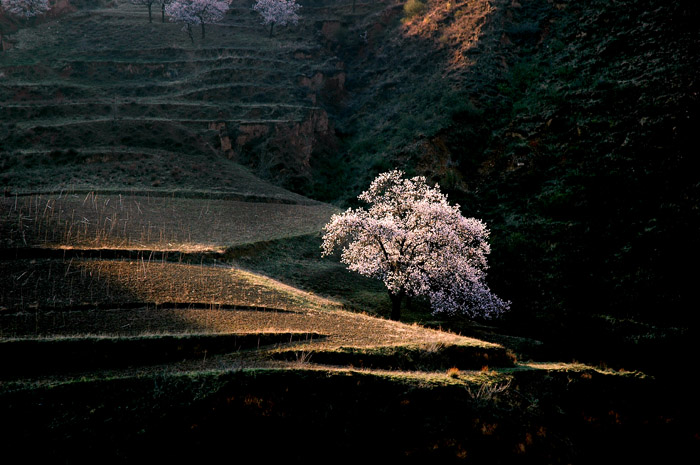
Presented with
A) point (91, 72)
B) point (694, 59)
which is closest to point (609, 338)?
point (694, 59)

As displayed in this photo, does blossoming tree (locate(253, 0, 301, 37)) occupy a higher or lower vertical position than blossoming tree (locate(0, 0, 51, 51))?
higher

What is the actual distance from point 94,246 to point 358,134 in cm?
5066

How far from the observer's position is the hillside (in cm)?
1402

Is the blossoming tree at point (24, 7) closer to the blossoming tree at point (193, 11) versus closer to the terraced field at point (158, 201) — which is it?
the terraced field at point (158, 201)

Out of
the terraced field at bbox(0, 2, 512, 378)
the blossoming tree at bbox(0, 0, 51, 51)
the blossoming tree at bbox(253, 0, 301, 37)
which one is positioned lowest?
the terraced field at bbox(0, 2, 512, 378)

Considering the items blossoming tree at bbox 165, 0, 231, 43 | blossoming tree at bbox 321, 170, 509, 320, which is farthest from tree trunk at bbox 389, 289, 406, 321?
blossoming tree at bbox 165, 0, 231, 43

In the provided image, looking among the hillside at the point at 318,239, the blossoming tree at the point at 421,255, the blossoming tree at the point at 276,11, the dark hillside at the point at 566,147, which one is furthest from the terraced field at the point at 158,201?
the dark hillside at the point at 566,147

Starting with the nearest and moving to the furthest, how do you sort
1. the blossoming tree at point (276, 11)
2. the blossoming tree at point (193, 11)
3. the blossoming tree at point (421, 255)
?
the blossoming tree at point (421, 255), the blossoming tree at point (193, 11), the blossoming tree at point (276, 11)

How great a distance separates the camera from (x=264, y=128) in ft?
210

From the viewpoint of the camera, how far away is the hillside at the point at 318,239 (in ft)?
46.0

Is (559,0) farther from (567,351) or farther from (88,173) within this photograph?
(88,173)

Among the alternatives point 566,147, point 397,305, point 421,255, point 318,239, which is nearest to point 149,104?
point 318,239

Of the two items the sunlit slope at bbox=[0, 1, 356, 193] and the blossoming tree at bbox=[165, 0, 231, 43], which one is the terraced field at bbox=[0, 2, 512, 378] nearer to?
the sunlit slope at bbox=[0, 1, 356, 193]

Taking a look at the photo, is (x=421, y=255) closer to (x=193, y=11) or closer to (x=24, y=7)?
(x=193, y=11)
